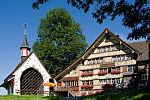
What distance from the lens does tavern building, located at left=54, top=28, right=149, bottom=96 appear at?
110ft

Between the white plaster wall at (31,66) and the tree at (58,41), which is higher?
the tree at (58,41)

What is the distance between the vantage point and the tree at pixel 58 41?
43938 millimetres

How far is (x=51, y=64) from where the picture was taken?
44844 mm

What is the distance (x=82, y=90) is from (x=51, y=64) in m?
8.41

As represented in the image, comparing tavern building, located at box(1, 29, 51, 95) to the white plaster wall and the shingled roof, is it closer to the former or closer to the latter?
the white plaster wall

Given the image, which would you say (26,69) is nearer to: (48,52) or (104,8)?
(48,52)

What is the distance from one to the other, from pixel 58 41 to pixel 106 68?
1088 centimetres

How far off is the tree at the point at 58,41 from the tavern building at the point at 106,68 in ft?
Answer: 12.9

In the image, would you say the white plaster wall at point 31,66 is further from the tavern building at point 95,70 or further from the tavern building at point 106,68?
the tavern building at point 106,68

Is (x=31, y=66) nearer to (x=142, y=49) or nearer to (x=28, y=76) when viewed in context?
(x=28, y=76)

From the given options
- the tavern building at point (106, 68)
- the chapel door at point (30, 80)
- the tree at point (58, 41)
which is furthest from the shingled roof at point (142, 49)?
the chapel door at point (30, 80)

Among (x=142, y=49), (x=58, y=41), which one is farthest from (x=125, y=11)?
(x=58, y=41)

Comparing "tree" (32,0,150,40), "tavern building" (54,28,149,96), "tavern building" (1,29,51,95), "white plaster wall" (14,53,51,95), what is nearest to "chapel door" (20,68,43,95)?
"tavern building" (1,29,51,95)

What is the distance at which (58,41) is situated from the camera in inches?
1752
